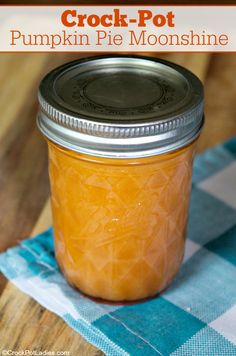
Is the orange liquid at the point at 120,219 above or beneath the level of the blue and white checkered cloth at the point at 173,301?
Result: above

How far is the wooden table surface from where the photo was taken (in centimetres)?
78

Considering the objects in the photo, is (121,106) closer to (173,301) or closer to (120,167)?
(120,167)

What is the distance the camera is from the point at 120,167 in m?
0.70

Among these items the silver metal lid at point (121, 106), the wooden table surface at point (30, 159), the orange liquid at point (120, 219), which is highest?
the silver metal lid at point (121, 106)

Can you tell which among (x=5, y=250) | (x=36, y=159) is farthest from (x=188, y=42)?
(x=5, y=250)

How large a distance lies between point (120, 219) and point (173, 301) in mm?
166

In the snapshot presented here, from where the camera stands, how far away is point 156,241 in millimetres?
782

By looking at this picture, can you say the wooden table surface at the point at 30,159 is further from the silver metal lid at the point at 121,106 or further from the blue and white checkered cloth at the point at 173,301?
the silver metal lid at the point at 121,106

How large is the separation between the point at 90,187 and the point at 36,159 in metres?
0.39

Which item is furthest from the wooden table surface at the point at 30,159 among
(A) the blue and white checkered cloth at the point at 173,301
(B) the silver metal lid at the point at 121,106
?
(B) the silver metal lid at the point at 121,106

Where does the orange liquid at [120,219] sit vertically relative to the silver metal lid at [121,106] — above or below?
below

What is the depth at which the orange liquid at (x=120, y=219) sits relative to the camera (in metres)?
0.72

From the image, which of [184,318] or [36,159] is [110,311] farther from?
[36,159]

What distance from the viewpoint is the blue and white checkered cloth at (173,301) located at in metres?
0.76
